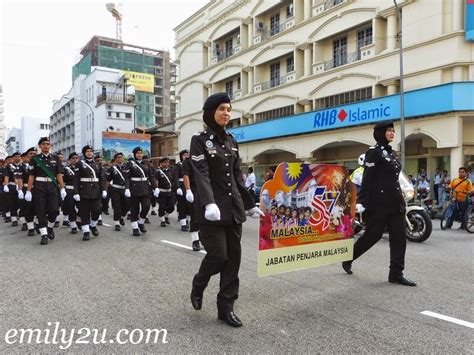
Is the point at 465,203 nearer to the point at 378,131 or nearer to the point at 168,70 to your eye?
the point at 378,131

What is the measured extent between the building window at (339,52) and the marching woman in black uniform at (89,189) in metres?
18.0

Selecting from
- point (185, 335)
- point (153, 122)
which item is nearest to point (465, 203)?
point (185, 335)

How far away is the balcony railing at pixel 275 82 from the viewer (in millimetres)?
28109

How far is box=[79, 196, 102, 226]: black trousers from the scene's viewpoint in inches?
375

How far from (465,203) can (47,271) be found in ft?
33.7

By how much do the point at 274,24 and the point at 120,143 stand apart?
67.6 feet

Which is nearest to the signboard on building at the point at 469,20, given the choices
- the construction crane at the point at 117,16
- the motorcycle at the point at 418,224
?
the motorcycle at the point at 418,224

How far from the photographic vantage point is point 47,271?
6086mm

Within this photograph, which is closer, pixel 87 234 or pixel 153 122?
pixel 87 234

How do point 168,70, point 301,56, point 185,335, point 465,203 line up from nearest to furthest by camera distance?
point 185,335, point 465,203, point 301,56, point 168,70

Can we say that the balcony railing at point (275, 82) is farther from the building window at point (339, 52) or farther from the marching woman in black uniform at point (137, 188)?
the marching woman in black uniform at point (137, 188)

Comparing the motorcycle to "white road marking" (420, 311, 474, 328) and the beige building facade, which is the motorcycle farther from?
the beige building facade

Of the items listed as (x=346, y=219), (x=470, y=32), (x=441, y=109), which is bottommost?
(x=346, y=219)

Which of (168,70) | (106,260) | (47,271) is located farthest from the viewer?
(168,70)
